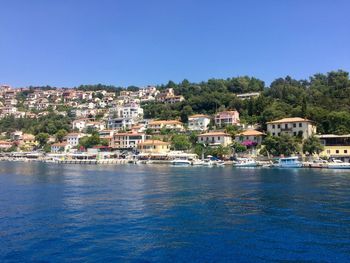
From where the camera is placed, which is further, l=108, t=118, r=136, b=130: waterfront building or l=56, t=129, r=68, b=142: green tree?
l=56, t=129, r=68, b=142: green tree

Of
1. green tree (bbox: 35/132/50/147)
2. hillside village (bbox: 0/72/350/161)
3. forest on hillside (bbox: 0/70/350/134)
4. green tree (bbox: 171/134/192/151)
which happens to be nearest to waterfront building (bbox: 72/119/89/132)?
hillside village (bbox: 0/72/350/161)

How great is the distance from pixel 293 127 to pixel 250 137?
7649 millimetres

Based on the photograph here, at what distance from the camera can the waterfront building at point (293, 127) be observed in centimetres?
6188

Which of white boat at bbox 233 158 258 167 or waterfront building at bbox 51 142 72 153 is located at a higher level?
waterfront building at bbox 51 142 72 153

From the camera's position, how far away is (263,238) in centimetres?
1528

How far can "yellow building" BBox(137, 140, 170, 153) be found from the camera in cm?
7519

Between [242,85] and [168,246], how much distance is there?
323 ft

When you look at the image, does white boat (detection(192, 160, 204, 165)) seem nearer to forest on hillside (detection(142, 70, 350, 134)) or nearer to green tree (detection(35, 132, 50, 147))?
forest on hillside (detection(142, 70, 350, 134))

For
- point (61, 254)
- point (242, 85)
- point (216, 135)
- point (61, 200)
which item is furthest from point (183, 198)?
point (242, 85)

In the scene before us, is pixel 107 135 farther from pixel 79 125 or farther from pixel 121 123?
pixel 79 125

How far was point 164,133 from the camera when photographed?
273ft

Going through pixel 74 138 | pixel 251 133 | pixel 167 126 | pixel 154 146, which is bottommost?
pixel 154 146

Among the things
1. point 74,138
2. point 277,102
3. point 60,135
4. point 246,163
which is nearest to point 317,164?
point 246,163

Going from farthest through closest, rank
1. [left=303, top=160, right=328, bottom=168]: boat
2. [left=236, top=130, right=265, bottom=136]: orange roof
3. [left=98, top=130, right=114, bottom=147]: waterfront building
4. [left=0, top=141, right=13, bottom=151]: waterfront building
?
[left=0, top=141, right=13, bottom=151]: waterfront building, [left=98, top=130, right=114, bottom=147]: waterfront building, [left=236, top=130, right=265, bottom=136]: orange roof, [left=303, top=160, right=328, bottom=168]: boat
